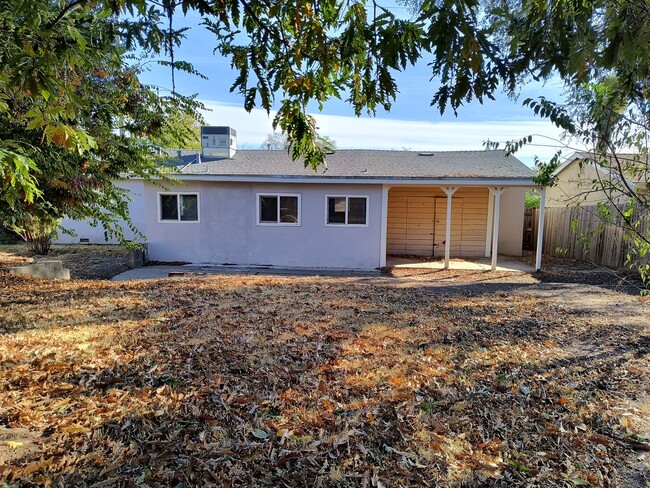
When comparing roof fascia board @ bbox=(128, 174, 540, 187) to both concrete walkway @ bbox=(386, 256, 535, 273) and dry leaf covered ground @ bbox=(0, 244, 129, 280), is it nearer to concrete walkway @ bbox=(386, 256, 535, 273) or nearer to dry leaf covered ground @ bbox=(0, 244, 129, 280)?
concrete walkway @ bbox=(386, 256, 535, 273)

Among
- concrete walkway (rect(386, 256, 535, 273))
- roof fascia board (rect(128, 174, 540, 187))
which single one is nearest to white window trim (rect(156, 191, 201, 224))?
roof fascia board (rect(128, 174, 540, 187))

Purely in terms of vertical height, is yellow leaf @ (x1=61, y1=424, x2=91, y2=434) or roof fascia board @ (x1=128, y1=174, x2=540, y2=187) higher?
roof fascia board @ (x1=128, y1=174, x2=540, y2=187)

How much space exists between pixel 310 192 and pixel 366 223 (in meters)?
1.83

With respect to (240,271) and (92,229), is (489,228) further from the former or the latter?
(92,229)

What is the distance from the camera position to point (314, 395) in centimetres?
306

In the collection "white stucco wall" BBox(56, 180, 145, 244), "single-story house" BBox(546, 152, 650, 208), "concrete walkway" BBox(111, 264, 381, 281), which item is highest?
"single-story house" BBox(546, 152, 650, 208)

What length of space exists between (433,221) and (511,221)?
2796mm

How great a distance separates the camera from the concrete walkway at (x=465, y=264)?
446 inches

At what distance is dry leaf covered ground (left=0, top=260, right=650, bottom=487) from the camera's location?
2.18m

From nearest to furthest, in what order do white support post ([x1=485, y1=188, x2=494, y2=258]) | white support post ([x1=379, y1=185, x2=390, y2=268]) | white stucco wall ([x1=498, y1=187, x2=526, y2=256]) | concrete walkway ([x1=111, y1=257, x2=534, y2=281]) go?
concrete walkway ([x1=111, y1=257, x2=534, y2=281]) → white support post ([x1=379, y1=185, x2=390, y2=268]) → white support post ([x1=485, y1=188, x2=494, y2=258]) → white stucco wall ([x1=498, y1=187, x2=526, y2=256])

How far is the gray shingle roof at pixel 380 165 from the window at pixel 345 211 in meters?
0.76

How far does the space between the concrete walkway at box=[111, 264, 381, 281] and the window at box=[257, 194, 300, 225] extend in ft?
4.49

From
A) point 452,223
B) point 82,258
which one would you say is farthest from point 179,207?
point 452,223

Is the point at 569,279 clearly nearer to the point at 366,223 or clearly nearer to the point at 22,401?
the point at 366,223
